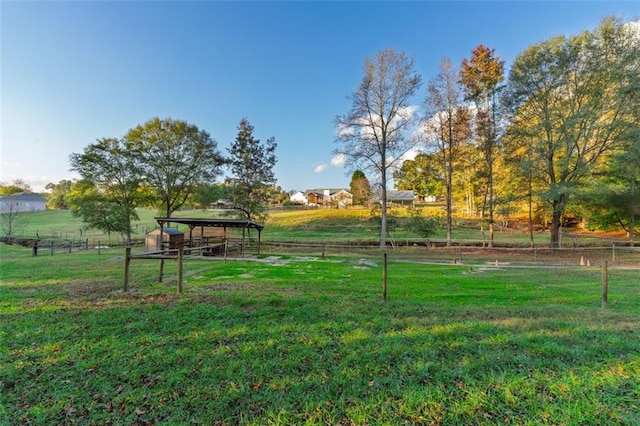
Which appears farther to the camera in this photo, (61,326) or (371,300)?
(371,300)

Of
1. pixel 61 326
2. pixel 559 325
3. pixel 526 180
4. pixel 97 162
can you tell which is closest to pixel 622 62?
pixel 526 180

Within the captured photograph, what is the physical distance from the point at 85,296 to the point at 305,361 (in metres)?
5.47

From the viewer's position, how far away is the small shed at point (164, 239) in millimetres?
19031

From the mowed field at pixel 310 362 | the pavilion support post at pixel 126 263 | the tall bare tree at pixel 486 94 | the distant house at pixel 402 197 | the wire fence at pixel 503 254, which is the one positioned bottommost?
the wire fence at pixel 503 254

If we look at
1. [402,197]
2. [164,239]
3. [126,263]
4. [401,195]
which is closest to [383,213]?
[164,239]

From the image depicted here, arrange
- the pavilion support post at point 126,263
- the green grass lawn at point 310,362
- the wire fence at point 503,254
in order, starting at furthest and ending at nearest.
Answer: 1. the wire fence at point 503,254
2. the pavilion support post at point 126,263
3. the green grass lawn at point 310,362

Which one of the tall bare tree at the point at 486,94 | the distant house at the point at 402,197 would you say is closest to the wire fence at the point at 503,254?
the tall bare tree at the point at 486,94

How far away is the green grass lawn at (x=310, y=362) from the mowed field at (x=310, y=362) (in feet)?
0.05

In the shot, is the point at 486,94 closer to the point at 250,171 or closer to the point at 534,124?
the point at 534,124

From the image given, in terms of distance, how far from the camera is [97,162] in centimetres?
2344

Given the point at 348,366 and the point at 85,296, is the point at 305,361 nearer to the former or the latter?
the point at 348,366

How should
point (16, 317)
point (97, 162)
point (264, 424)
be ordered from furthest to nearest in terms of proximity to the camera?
1. point (97, 162)
2. point (16, 317)
3. point (264, 424)

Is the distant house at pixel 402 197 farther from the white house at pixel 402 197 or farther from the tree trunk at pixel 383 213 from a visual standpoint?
the tree trunk at pixel 383 213

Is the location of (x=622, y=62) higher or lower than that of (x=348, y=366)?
Result: higher
